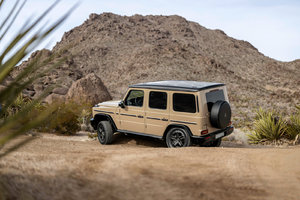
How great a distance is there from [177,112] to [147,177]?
4.07 metres

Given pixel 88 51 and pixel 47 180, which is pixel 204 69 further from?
pixel 47 180

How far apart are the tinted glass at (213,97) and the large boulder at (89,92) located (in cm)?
1274

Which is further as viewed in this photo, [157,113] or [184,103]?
[157,113]

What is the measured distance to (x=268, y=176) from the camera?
5016 mm

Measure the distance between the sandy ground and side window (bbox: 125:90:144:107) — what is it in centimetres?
346

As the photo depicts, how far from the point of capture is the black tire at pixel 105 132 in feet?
32.3

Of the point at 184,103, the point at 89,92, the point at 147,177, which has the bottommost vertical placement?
the point at 147,177

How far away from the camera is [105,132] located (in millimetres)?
9891

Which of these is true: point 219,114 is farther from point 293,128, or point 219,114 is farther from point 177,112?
point 293,128

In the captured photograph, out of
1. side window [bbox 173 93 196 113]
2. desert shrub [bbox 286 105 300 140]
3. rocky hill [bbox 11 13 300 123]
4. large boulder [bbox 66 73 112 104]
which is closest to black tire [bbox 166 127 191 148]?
side window [bbox 173 93 196 113]

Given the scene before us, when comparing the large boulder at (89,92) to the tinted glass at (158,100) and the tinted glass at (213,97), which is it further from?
the tinted glass at (213,97)

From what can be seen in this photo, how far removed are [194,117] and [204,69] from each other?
1524 inches

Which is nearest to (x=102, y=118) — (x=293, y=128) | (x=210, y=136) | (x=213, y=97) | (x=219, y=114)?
(x=210, y=136)

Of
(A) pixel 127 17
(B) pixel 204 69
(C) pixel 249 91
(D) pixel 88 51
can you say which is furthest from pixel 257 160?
(A) pixel 127 17
